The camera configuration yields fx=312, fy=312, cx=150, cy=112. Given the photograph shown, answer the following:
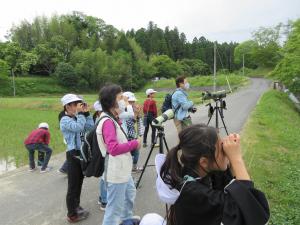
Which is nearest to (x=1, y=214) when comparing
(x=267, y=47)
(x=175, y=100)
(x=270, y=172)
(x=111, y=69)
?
(x=175, y=100)

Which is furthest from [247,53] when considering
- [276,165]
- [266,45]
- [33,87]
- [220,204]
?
[220,204]

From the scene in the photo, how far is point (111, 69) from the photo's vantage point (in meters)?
54.2

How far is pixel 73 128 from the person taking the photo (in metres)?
3.82

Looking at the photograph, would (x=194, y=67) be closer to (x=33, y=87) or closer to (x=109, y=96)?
(x=33, y=87)

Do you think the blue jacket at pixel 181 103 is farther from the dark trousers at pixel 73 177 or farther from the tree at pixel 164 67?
the tree at pixel 164 67

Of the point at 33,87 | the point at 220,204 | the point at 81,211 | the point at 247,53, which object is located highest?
the point at 247,53

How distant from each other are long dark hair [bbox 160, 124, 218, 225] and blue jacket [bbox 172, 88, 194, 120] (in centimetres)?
418

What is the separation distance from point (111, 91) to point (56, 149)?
6.10 metres

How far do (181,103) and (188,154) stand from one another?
4.28 metres

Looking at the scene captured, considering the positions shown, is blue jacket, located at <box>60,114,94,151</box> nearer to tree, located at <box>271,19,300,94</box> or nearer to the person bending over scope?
the person bending over scope

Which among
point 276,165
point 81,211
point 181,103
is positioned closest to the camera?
point 81,211

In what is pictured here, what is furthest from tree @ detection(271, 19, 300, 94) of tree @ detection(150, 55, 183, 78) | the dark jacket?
tree @ detection(150, 55, 183, 78)

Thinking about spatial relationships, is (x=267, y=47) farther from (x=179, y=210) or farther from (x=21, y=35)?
(x=179, y=210)

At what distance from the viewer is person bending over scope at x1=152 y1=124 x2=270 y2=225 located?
163 cm
